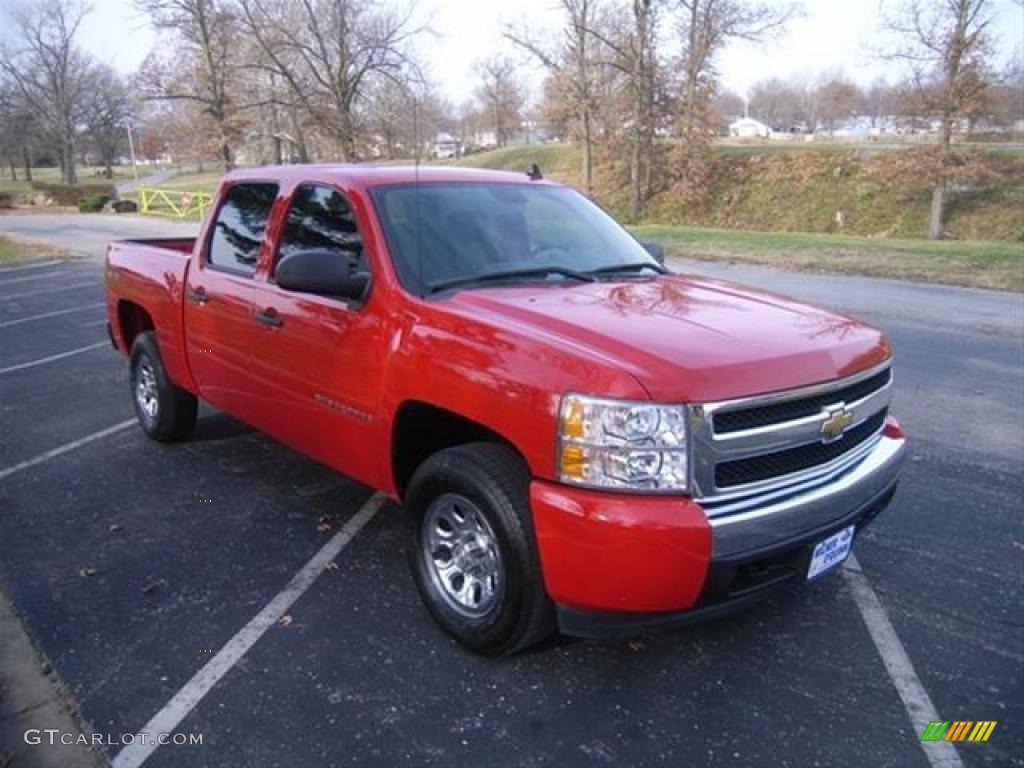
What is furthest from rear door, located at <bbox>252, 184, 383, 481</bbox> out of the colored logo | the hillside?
the hillside

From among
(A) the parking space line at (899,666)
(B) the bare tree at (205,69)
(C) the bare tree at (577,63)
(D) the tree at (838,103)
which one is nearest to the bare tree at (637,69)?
(C) the bare tree at (577,63)

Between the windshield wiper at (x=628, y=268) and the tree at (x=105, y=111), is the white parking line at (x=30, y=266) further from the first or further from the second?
the tree at (x=105, y=111)

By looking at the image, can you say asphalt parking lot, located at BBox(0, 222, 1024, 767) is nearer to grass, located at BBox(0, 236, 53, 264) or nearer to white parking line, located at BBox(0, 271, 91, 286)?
white parking line, located at BBox(0, 271, 91, 286)

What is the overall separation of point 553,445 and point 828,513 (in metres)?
1.06

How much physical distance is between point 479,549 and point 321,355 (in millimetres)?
1224

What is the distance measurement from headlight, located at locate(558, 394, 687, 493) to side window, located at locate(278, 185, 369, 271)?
1422 millimetres

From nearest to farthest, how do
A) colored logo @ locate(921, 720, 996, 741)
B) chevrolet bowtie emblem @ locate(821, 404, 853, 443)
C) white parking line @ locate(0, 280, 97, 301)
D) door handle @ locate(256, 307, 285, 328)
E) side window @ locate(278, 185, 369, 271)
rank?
colored logo @ locate(921, 720, 996, 741) < chevrolet bowtie emblem @ locate(821, 404, 853, 443) < side window @ locate(278, 185, 369, 271) < door handle @ locate(256, 307, 285, 328) < white parking line @ locate(0, 280, 97, 301)

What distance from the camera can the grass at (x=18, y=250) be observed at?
59.3ft

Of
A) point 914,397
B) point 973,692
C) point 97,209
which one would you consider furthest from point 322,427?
point 97,209

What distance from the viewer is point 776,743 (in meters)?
2.66

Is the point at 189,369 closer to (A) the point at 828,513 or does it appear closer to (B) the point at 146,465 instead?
(B) the point at 146,465

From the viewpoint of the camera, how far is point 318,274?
329 centimetres

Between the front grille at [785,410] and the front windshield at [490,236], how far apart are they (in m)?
1.28

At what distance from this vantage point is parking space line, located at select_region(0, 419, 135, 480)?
5172mm
